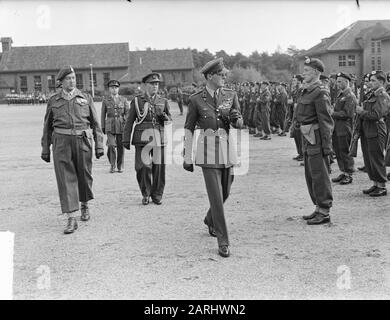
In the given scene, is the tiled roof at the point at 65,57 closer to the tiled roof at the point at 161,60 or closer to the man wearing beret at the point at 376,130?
the tiled roof at the point at 161,60

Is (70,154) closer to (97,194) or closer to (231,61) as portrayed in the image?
(97,194)

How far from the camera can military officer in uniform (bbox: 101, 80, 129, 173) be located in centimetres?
1217

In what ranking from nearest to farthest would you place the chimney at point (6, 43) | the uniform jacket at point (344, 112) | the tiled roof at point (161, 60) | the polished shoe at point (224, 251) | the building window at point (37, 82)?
the polished shoe at point (224, 251) → the uniform jacket at point (344, 112) → the building window at point (37, 82) → the chimney at point (6, 43) → the tiled roof at point (161, 60)

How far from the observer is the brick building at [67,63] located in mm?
85125

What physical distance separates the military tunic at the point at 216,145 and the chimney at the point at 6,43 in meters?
89.4

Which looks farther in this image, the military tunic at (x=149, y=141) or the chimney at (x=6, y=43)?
the chimney at (x=6, y=43)

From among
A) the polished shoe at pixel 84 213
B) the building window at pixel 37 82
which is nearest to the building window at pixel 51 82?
the building window at pixel 37 82

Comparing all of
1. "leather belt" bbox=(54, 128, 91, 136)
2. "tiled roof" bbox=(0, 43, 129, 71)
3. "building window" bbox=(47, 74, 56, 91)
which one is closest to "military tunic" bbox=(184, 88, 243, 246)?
"leather belt" bbox=(54, 128, 91, 136)

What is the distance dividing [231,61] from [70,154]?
118147 millimetres

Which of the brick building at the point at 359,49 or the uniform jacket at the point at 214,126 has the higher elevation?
the brick building at the point at 359,49

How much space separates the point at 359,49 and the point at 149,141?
59.8m

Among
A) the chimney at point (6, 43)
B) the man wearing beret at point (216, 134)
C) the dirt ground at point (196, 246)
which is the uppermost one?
the chimney at point (6, 43)

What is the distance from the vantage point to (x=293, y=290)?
4793 millimetres
